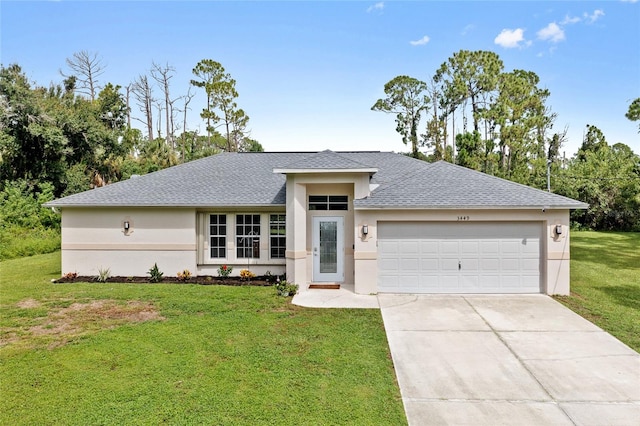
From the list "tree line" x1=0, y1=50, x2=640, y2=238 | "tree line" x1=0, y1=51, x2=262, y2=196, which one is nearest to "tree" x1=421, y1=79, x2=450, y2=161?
"tree line" x1=0, y1=50, x2=640, y2=238

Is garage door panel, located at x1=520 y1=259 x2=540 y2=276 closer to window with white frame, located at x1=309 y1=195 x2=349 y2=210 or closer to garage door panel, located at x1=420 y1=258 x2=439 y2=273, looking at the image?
garage door panel, located at x1=420 y1=258 x2=439 y2=273

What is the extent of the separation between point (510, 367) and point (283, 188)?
901 centimetres

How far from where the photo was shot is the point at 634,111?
61.5 feet

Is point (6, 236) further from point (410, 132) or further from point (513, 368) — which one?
point (410, 132)

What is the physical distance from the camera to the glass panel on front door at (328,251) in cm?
1117

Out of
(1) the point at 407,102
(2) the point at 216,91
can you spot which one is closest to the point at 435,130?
(1) the point at 407,102

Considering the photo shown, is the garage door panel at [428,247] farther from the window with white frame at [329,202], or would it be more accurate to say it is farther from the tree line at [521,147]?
the tree line at [521,147]

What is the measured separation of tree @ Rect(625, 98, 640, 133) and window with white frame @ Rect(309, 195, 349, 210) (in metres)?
19.1

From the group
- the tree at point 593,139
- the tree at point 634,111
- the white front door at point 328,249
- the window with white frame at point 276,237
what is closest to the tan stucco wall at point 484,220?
the white front door at point 328,249

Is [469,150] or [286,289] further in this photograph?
[469,150]

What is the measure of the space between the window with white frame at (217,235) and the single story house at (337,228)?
0.04m

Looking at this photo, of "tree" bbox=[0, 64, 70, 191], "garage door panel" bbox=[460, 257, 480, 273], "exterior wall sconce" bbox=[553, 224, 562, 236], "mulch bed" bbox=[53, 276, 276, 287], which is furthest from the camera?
"tree" bbox=[0, 64, 70, 191]

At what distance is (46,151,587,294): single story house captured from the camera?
10.1 meters

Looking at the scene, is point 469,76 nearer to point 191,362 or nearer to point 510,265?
point 510,265
